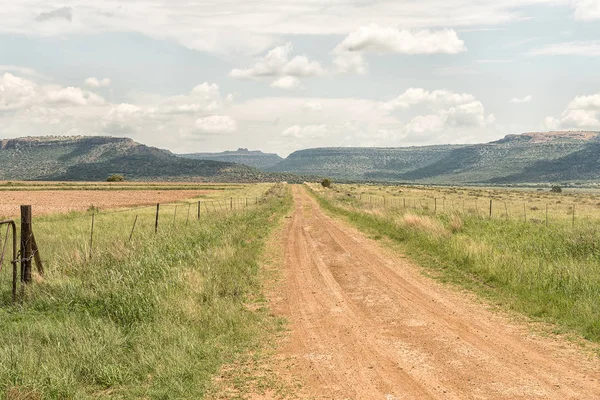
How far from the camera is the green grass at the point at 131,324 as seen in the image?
21.8ft

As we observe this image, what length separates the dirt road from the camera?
6387 mm

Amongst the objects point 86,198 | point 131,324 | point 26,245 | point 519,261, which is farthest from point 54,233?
point 86,198

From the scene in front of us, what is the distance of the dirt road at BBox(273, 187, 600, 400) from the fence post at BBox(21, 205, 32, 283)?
6.37 m

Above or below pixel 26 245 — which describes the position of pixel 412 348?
below

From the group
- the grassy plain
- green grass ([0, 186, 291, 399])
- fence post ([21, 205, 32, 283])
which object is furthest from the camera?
the grassy plain

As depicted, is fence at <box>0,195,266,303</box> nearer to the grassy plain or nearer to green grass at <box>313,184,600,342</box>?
green grass at <box>313,184,600,342</box>

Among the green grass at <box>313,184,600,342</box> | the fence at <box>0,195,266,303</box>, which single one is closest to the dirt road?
the green grass at <box>313,184,600,342</box>

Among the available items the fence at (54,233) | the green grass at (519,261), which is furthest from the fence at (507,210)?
the fence at (54,233)

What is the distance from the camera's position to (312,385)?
6578mm

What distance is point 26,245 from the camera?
11641mm

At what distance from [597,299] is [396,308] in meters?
4.15

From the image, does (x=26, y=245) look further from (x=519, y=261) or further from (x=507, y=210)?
(x=507, y=210)

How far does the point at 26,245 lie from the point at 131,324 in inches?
184

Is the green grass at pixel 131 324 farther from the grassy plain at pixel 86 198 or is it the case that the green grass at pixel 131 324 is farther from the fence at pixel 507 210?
the grassy plain at pixel 86 198
